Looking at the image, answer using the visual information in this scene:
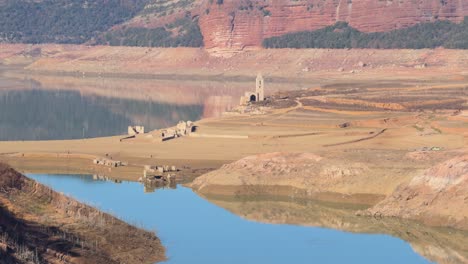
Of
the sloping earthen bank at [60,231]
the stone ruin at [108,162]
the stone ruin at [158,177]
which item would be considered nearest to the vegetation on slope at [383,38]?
the stone ruin at [108,162]

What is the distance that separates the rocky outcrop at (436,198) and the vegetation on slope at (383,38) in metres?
113

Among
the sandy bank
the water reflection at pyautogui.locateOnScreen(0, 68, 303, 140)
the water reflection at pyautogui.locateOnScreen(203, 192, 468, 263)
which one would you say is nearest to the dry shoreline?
the water reflection at pyautogui.locateOnScreen(203, 192, 468, 263)

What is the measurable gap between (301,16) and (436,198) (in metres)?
140

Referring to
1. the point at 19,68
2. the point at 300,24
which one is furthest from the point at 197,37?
the point at 19,68

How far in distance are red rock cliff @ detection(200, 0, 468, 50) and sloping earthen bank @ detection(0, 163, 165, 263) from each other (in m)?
138

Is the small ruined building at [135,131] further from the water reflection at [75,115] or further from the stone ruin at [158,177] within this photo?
the stone ruin at [158,177]

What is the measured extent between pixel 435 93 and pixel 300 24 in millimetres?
82038

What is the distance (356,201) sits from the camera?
126ft

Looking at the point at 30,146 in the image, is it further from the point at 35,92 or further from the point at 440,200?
the point at 35,92

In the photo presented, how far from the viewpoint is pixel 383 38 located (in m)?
158

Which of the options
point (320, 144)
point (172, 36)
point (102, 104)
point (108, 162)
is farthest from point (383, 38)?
point (108, 162)

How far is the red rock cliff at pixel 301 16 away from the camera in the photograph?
16225 cm

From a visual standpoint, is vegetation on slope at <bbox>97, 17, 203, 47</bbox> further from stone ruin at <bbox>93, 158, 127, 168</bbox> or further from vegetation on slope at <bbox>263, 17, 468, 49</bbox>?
stone ruin at <bbox>93, 158, 127, 168</bbox>

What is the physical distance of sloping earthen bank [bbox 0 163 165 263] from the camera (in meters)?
23.1
